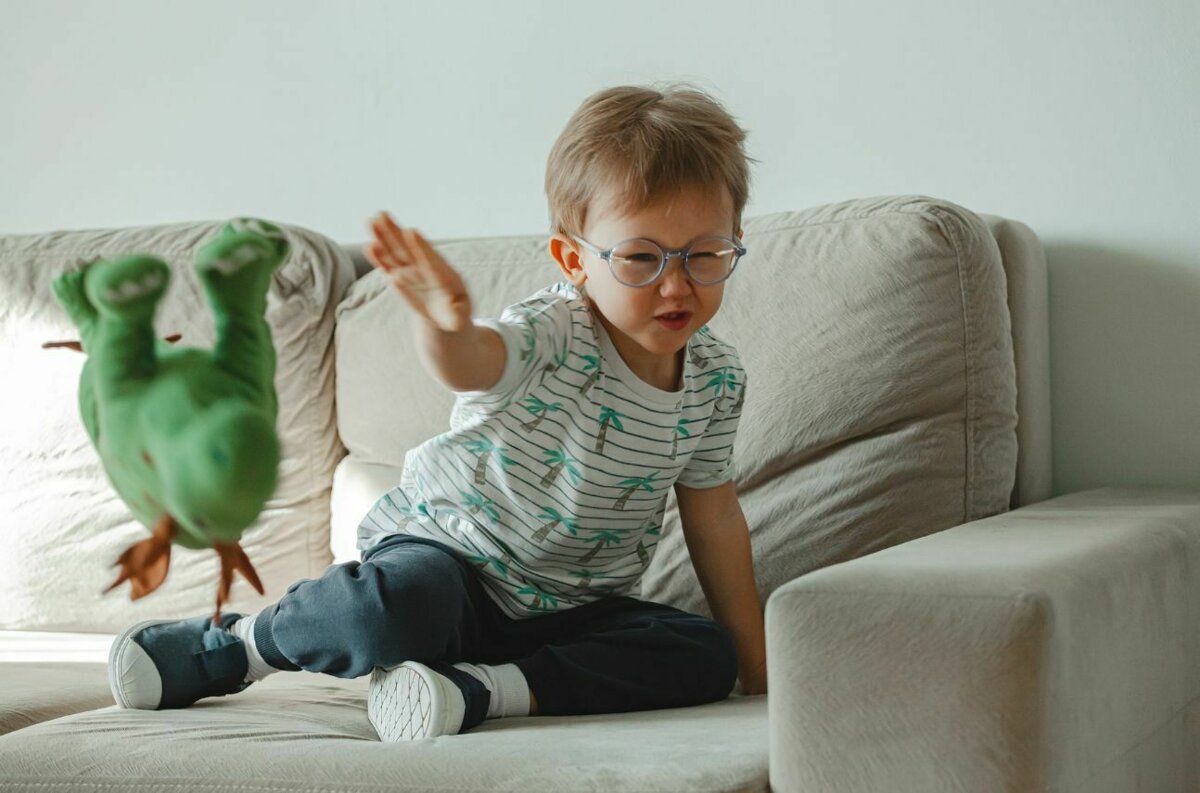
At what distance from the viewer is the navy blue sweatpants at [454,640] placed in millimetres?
1146

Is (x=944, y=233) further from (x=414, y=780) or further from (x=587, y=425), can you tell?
(x=414, y=780)

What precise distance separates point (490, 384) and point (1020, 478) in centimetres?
64

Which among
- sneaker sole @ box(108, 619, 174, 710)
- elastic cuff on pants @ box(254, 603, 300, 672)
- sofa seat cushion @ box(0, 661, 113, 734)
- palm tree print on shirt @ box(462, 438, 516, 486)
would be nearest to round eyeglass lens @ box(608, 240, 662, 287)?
palm tree print on shirt @ box(462, 438, 516, 486)

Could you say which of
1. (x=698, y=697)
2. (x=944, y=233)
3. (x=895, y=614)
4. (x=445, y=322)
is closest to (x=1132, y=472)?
(x=944, y=233)

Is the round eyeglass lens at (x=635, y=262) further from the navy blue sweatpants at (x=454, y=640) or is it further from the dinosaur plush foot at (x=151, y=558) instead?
the dinosaur plush foot at (x=151, y=558)

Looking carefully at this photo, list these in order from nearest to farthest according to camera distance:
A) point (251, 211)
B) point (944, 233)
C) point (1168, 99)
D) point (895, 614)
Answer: point (895, 614) → point (944, 233) → point (1168, 99) → point (251, 211)

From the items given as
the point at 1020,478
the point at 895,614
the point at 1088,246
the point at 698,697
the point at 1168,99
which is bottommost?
the point at 698,697

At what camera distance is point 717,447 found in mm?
1340

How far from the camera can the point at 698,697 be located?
4.01 feet

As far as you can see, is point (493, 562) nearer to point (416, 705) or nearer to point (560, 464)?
point (560, 464)

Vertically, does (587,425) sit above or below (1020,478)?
above

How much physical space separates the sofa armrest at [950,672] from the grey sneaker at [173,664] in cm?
55

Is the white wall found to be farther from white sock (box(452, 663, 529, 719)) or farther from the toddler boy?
white sock (box(452, 663, 529, 719))

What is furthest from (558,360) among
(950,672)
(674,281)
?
(950,672)
